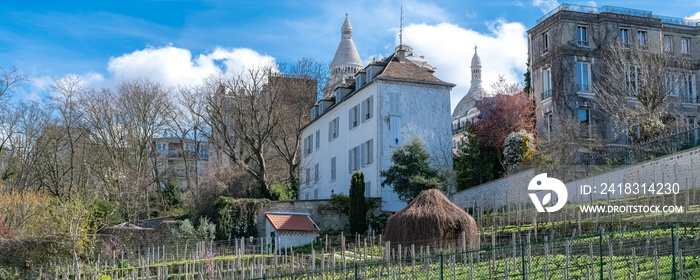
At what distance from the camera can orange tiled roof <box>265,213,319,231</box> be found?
35.0 metres

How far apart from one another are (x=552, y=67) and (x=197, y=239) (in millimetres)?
19541

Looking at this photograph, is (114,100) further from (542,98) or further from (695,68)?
(695,68)

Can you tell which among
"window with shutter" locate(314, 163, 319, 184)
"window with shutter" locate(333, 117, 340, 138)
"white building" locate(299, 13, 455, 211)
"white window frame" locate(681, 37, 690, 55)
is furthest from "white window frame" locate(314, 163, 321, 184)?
"white window frame" locate(681, 37, 690, 55)

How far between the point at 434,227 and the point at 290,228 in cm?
1076

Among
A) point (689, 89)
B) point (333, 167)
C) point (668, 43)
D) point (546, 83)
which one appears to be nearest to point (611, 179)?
point (546, 83)

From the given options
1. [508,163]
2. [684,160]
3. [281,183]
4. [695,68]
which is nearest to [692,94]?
[695,68]

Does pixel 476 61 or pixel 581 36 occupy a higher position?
pixel 476 61

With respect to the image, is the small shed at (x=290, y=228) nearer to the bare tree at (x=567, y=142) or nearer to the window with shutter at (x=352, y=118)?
the window with shutter at (x=352, y=118)

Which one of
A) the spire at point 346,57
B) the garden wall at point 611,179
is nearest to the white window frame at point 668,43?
the garden wall at point 611,179

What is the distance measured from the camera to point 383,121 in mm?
37156

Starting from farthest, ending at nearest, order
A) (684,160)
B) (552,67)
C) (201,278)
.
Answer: (552,67), (684,160), (201,278)

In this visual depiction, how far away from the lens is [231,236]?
36.6m

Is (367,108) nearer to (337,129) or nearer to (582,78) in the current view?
(337,129)

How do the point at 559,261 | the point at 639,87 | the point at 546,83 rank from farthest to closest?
the point at 546,83 < the point at 639,87 < the point at 559,261
